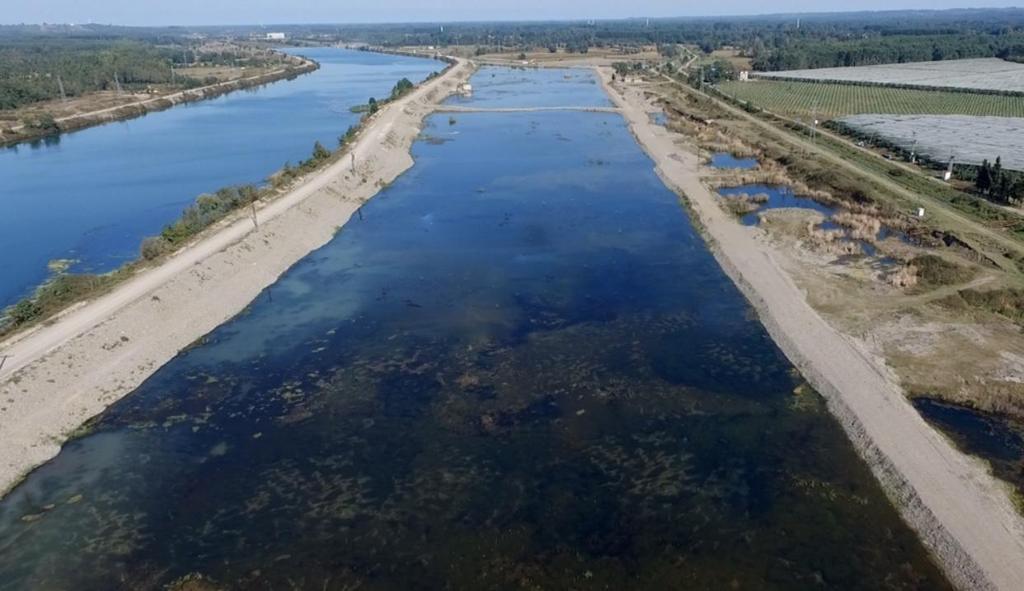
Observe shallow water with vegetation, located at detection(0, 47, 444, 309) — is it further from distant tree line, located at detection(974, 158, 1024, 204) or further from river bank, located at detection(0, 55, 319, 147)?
distant tree line, located at detection(974, 158, 1024, 204)

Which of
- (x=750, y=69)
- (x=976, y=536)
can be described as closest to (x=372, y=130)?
(x=976, y=536)

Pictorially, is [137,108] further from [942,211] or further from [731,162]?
[942,211]

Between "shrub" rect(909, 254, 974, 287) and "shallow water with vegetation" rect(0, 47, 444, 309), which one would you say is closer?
"shrub" rect(909, 254, 974, 287)

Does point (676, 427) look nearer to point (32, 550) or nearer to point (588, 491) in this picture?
point (588, 491)

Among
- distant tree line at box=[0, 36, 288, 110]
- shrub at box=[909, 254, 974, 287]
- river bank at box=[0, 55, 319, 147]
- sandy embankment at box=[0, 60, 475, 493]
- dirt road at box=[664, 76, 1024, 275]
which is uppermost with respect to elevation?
distant tree line at box=[0, 36, 288, 110]

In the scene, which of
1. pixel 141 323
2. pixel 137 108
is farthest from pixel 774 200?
pixel 137 108

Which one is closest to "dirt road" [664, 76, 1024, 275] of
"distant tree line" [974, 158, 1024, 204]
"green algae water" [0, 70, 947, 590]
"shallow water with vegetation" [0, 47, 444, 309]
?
"distant tree line" [974, 158, 1024, 204]
